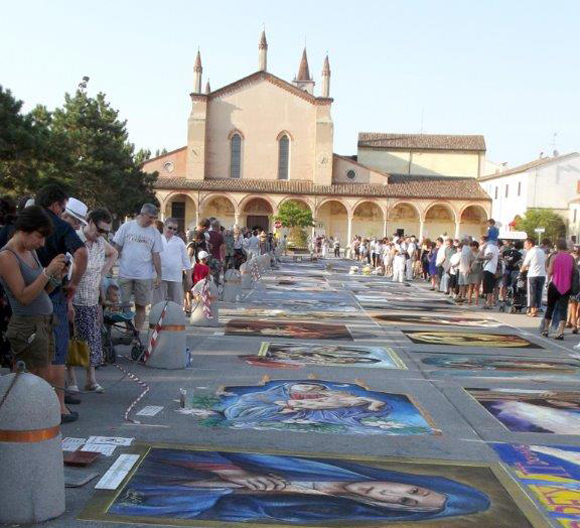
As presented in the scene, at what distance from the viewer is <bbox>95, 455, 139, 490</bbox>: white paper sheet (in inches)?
178

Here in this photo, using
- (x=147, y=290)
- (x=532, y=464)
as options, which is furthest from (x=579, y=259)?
(x=532, y=464)

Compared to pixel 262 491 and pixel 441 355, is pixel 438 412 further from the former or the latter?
pixel 441 355

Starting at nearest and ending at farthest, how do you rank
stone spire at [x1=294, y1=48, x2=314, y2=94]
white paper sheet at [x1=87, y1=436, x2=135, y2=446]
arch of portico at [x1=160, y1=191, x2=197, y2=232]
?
1. white paper sheet at [x1=87, y1=436, x2=135, y2=446]
2. arch of portico at [x1=160, y1=191, x2=197, y2=232]
3. stone spire at [x1=294, y1=48, x2=314, y2=94]

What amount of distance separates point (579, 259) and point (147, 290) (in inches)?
393

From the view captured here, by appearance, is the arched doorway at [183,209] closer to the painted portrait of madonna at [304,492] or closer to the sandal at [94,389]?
the sandal at [94,389]

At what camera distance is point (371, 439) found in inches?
233

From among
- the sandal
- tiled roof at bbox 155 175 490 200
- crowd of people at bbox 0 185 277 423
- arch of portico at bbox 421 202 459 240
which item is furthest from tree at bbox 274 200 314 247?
the sandal

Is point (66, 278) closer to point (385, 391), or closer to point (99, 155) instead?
point (385, 391)

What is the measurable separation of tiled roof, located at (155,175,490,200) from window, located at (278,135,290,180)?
101 cm

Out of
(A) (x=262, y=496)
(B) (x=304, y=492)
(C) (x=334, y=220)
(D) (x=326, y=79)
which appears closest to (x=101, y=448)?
(A) (x=262, y=496)

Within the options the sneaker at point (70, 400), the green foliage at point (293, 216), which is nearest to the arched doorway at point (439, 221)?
the green foliage at point (293, 216)

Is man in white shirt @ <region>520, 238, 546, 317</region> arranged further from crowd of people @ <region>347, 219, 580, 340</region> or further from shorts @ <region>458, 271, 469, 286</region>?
shorts @ <region>458, 271, 469, 286</region>

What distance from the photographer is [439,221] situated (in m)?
64.0

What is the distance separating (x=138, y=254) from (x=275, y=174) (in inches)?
2119
